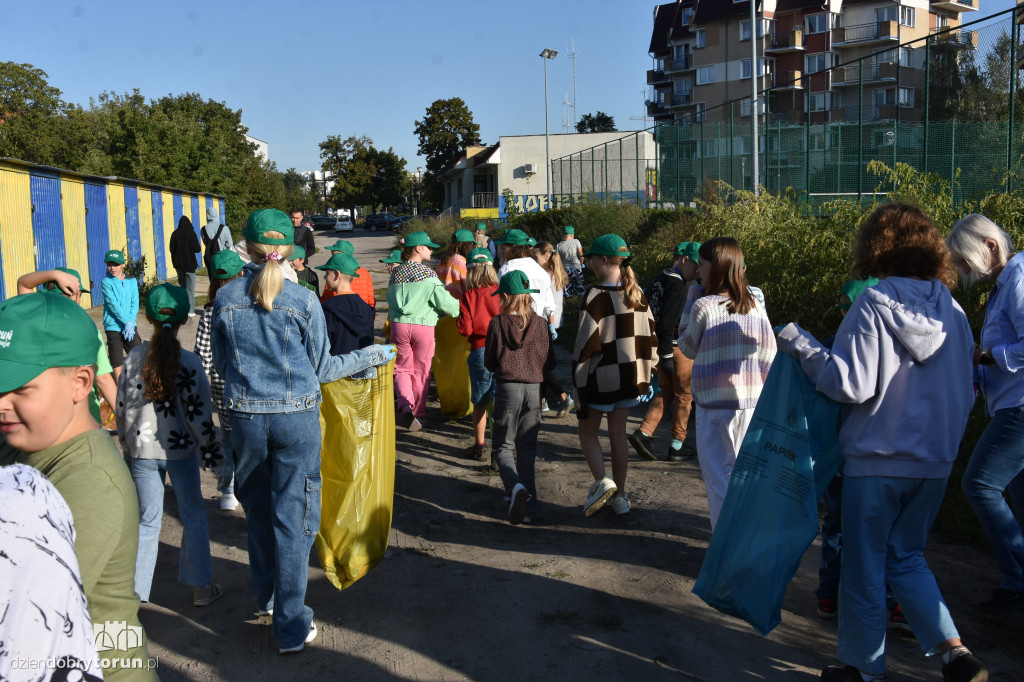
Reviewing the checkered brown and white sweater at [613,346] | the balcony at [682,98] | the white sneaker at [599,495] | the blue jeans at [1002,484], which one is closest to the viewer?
the blue jeans at [1002,484]

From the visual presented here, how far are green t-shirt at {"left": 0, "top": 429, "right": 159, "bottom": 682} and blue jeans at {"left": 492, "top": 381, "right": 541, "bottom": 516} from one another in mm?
3772

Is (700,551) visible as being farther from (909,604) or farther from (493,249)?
(493,249)

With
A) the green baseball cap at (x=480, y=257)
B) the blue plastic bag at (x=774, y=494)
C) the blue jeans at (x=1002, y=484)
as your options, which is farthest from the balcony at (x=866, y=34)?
the blue plastic bag at (x=774, y=494)

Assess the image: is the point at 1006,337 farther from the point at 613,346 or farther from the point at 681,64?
the point at 681,64

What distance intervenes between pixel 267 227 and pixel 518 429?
2.39m

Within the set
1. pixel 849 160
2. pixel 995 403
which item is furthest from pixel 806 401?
pixel 849 160

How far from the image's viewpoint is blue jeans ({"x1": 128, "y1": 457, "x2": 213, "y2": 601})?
4.14m

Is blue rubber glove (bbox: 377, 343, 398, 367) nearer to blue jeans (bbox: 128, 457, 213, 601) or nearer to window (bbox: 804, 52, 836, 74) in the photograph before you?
Result: blue jeans (bbox: 128, 457, 213, 601)

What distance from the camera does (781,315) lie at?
8.82 metres

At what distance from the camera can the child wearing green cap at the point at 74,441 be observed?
5.52ft

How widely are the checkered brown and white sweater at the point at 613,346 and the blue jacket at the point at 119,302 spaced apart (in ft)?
17.1

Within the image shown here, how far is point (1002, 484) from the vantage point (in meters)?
3.85

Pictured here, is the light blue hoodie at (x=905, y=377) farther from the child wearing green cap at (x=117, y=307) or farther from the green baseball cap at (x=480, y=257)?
the child wearing green cap at (x=117, y=307)

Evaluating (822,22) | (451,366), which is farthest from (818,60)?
(451,366)
